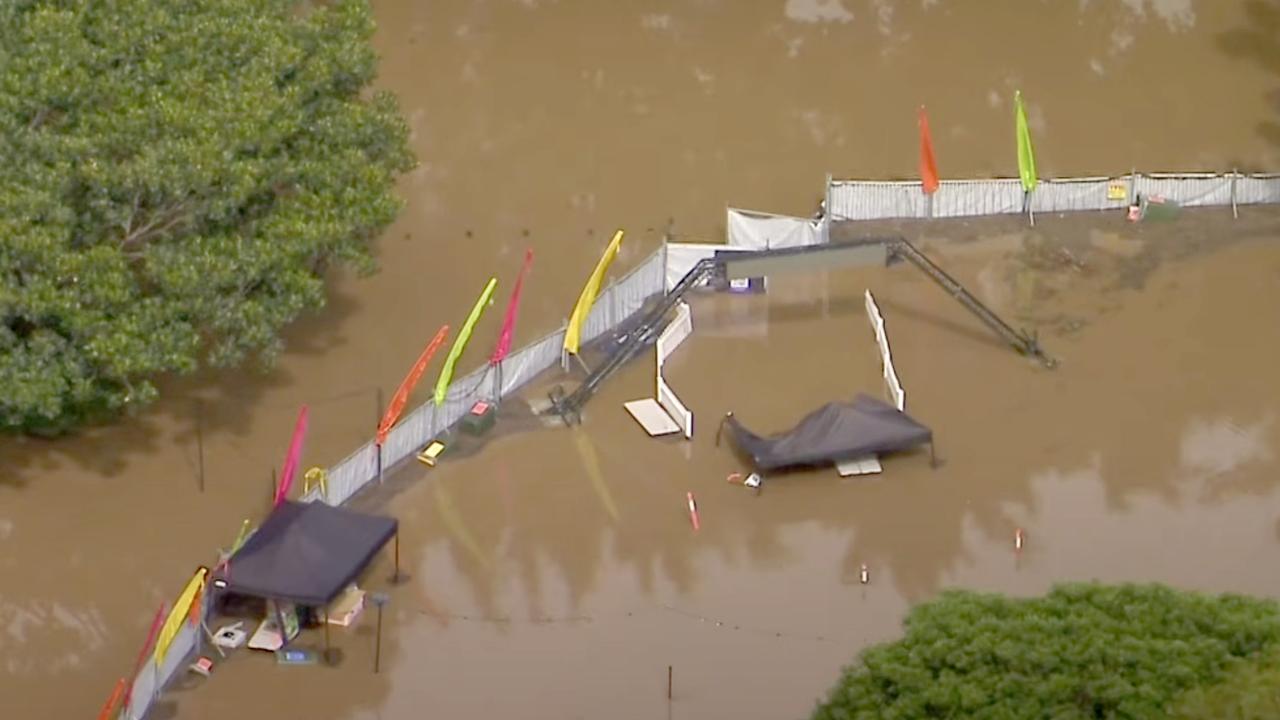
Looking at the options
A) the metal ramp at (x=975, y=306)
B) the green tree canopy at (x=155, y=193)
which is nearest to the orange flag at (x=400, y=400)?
the green tree canopy at (x=155, y=193)

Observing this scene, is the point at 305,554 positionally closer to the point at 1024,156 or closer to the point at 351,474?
the point at 351,474

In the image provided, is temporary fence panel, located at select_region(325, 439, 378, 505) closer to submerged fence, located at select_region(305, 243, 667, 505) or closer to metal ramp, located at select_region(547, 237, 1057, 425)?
submerged fence, located at select_region(305, 243, 667, 505)

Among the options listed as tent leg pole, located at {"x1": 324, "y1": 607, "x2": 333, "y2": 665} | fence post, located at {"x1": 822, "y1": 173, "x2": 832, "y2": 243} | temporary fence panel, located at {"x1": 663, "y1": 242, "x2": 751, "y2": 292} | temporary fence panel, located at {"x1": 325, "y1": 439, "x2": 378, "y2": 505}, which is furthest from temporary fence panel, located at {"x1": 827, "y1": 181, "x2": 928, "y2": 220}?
tent leg pole, located at {"x1": 324, "y1": 607, "x2": 333, "y2": 665}

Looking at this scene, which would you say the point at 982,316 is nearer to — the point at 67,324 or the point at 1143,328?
the point at 1143,328

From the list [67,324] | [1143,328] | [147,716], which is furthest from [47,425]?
[1143,328]

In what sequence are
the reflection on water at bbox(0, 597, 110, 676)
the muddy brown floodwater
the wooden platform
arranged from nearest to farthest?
the reflection on water at bbox(0, 597, 110, 676)
the muddy brown floodwater
the wooden platform

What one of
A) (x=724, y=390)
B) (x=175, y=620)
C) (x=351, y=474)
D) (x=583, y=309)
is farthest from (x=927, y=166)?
(x=175, y=620)
